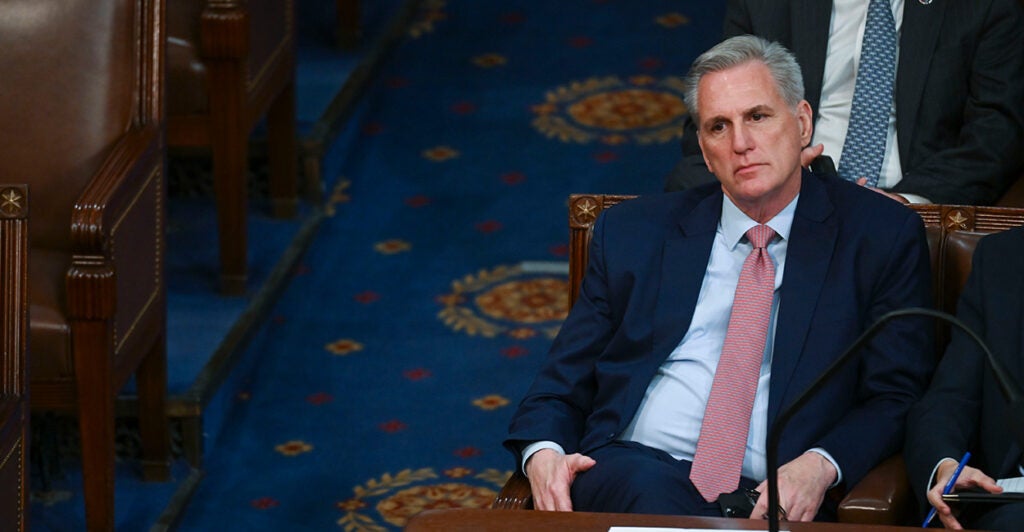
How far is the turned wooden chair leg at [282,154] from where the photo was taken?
478cm

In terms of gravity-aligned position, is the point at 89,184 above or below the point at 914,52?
below

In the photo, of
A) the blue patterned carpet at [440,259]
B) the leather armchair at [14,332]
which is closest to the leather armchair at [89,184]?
the blue patterned carpet at [440,259]

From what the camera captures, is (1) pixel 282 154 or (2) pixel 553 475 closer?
(2) pixel 553 475

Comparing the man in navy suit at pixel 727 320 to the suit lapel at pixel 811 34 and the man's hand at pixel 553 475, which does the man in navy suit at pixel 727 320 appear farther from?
the suit lapel at pixel 811 34

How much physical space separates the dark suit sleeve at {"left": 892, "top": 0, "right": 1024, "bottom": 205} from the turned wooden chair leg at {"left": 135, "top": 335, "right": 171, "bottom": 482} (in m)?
1.71

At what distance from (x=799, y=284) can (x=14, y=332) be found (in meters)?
1.28

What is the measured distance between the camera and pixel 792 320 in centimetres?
262

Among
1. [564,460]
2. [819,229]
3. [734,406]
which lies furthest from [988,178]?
Result: [564,460]

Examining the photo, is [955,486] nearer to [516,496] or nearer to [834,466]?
[834,466]

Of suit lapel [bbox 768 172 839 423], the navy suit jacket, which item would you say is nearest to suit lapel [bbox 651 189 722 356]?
the navy suit jacket

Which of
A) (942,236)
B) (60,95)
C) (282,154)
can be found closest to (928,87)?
(942,236)

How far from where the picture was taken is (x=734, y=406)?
8.50 feet

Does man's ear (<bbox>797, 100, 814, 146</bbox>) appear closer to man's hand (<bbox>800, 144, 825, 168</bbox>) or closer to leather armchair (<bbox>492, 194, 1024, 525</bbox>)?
leather armchair (<bbox>492, 194, 1024, 525</bbox>)

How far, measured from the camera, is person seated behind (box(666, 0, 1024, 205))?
341 centimetres
